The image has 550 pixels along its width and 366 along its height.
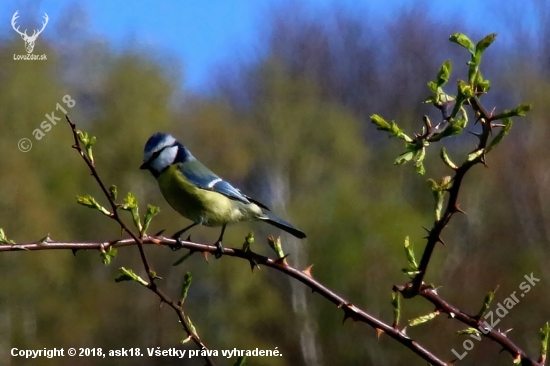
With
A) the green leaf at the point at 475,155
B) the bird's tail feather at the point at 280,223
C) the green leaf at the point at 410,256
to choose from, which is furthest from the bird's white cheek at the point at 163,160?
the green leaf at the point at 475,155

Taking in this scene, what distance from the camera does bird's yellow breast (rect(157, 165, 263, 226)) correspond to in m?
0.96

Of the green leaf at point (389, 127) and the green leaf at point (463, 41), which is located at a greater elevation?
the green leaf at point (463, 41)

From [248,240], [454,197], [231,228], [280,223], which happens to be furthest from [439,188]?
[231,228]

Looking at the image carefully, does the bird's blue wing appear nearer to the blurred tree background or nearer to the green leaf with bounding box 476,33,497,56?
the green leaf with bounding box 476,33,497,56

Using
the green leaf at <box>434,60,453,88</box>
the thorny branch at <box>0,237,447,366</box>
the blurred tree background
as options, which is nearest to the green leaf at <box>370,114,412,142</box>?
the green leaf at <box>434,60,453,88</box>

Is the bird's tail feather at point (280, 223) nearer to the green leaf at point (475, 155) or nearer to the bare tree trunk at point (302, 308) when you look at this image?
the green leaf at point (475, 155)

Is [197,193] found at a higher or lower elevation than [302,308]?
lower

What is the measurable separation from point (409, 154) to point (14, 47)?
9.88 feet

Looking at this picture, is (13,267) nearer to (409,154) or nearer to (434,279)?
(434,279)

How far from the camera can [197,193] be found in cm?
96

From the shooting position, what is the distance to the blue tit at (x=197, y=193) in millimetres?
958

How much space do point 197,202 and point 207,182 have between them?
0.14 feet
